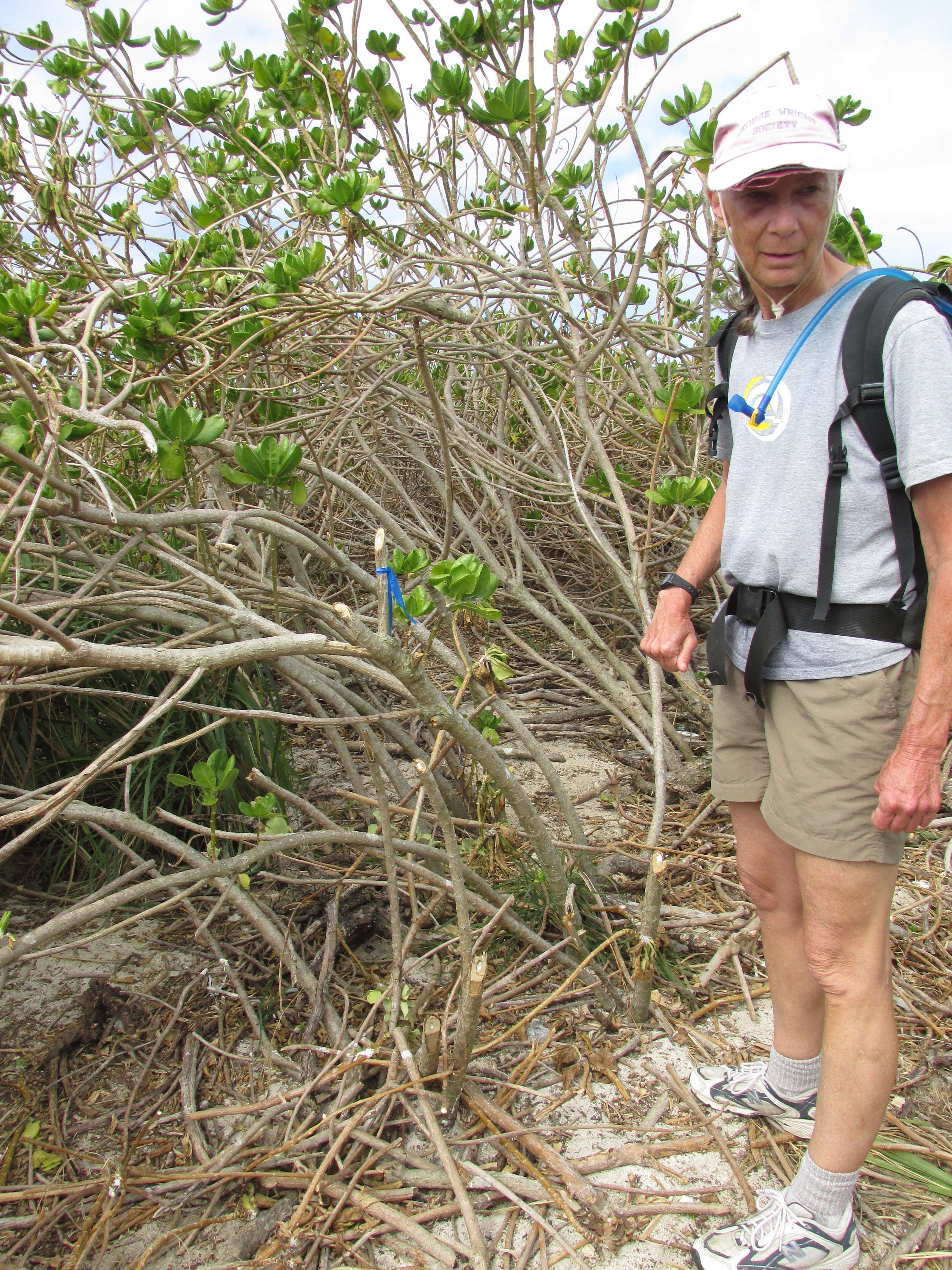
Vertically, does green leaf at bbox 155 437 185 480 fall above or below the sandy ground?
above

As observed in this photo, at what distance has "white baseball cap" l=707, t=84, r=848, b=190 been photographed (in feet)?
3.94

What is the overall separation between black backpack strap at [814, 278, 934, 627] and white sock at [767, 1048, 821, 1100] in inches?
38.8

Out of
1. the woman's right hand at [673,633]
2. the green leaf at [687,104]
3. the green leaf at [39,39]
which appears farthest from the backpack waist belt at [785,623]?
the green leaf at [39,39]

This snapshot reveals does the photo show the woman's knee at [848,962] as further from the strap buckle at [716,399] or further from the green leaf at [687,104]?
the green leaf at [687,104]

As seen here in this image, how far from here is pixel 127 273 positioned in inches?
94.7

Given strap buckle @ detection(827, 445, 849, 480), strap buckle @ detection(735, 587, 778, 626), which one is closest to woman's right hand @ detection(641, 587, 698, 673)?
strap buckle @ detection(735, 587, 778, 626)

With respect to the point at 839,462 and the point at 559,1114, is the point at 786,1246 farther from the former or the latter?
the point at 839,462

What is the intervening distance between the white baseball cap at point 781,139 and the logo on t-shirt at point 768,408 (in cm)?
30

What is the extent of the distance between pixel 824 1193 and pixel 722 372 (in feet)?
4.78

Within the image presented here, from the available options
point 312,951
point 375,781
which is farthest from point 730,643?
point 312,951

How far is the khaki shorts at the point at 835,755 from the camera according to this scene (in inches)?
49.2

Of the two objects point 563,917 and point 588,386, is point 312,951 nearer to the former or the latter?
point 563,917

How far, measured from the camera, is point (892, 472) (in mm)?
1186

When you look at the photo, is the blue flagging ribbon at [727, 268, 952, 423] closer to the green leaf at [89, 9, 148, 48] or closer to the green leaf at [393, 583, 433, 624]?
the green leaf at [393, 583, 433, 624]
